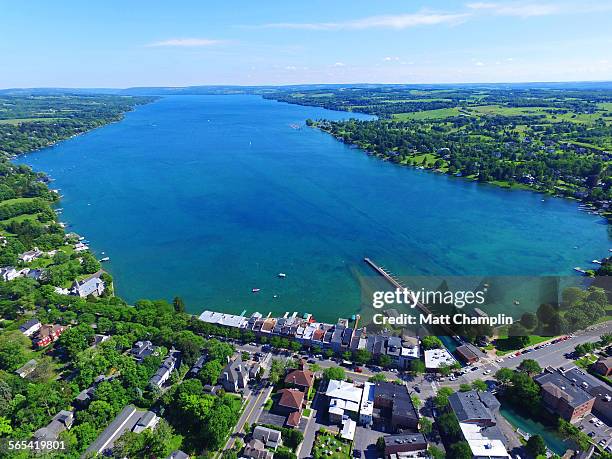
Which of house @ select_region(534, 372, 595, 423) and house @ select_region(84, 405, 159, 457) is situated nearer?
house @ select_region(84, 405, 159, 457)

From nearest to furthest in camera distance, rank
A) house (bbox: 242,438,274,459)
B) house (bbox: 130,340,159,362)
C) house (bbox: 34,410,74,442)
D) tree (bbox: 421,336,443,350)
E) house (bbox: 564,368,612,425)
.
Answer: house (bbox: 242,438,274,459) → house (bbox: 34,410,74,442) → house (bbox: 564,368,612,425) → house (bbox: 130,340,159,362) → tree (bbox: 421,336,443,350)

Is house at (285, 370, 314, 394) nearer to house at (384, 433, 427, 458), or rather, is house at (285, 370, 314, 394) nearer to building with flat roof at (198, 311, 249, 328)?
house at (384, 433, 427, 458)

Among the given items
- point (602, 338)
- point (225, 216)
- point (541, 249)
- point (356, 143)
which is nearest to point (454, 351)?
point (602, 338)

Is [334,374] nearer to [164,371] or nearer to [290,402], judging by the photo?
[290,402]

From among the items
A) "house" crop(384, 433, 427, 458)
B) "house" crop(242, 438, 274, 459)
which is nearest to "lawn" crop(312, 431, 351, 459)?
"house" crop(384, 433, 427, 458)

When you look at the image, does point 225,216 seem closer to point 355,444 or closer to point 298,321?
point 298,321

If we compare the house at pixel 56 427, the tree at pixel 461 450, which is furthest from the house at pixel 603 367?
the house at pixel 56 427

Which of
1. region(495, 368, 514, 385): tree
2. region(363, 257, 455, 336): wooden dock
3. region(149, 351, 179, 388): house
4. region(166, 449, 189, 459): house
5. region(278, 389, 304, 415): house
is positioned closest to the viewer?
region(166, 449, 189, 459): house
